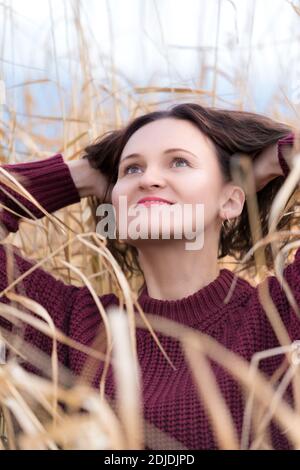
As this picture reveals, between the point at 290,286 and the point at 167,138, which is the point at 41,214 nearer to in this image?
the point at 167,138

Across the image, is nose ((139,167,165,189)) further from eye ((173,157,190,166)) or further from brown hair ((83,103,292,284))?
brown hair ((83,103,292,284))

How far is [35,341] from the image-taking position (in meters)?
1.52

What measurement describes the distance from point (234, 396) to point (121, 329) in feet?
1.93

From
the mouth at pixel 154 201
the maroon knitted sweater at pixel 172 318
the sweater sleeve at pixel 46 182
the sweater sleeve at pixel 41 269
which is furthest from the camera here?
the sweater sleeve at pixel 46 182

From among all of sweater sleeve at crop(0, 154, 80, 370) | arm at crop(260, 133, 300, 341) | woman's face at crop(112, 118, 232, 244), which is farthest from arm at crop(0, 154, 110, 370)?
arm at crop(260, 133, 300, 341)

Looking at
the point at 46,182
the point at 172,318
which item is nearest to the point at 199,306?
the point at 172,318

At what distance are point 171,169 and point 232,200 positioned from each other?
162 mm

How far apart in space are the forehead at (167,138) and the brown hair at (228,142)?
2 centimetres

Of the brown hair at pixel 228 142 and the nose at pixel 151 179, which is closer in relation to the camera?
the nose at pixel 151 179

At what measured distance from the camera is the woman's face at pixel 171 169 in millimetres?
1435

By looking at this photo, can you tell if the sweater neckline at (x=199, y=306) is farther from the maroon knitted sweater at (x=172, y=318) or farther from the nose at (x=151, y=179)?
the nose at (x=151, y=179)

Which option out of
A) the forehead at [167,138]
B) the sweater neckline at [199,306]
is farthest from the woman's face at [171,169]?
the sweater neckline at [199,306]
